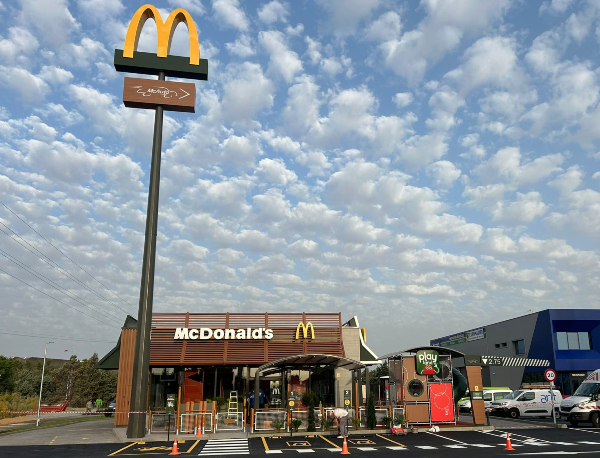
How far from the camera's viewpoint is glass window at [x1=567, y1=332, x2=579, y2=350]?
164 ft

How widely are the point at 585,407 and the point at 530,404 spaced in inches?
296

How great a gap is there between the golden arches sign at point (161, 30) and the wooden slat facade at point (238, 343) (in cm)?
1550

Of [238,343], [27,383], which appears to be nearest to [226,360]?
[238,343]

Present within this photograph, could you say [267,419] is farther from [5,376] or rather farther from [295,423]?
[5,376]

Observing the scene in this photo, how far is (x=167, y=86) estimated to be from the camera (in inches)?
1113

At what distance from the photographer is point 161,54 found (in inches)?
1128

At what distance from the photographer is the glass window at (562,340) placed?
49.6 metres

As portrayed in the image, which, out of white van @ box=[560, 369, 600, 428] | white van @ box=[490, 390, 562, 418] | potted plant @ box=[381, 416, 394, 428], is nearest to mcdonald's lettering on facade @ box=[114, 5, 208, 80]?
potted plant @ box=[381, 416, 394, 428]

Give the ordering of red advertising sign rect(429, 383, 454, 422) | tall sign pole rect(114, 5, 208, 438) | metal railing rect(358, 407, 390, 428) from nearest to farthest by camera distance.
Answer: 1. red advertising sign rect(429, 383, 454, 422)
2. metal railing rect(358, 407, 390, 428)
3. tall sign pole rect(114, 5, 208, 438)

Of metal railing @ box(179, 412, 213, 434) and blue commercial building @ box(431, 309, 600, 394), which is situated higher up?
blue commercial building @ box(431, 309, 600, 394)

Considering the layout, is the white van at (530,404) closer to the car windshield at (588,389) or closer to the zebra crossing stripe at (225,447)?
the car windshield at (588,389)

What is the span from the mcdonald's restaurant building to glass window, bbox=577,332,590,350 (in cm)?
2901

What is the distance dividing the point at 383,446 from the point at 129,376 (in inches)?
676

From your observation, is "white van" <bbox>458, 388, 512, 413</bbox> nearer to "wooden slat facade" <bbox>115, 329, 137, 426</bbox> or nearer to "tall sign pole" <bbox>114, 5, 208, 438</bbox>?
"wooden slat facade" <bbox>115, 329, 137, 426</bbox>
